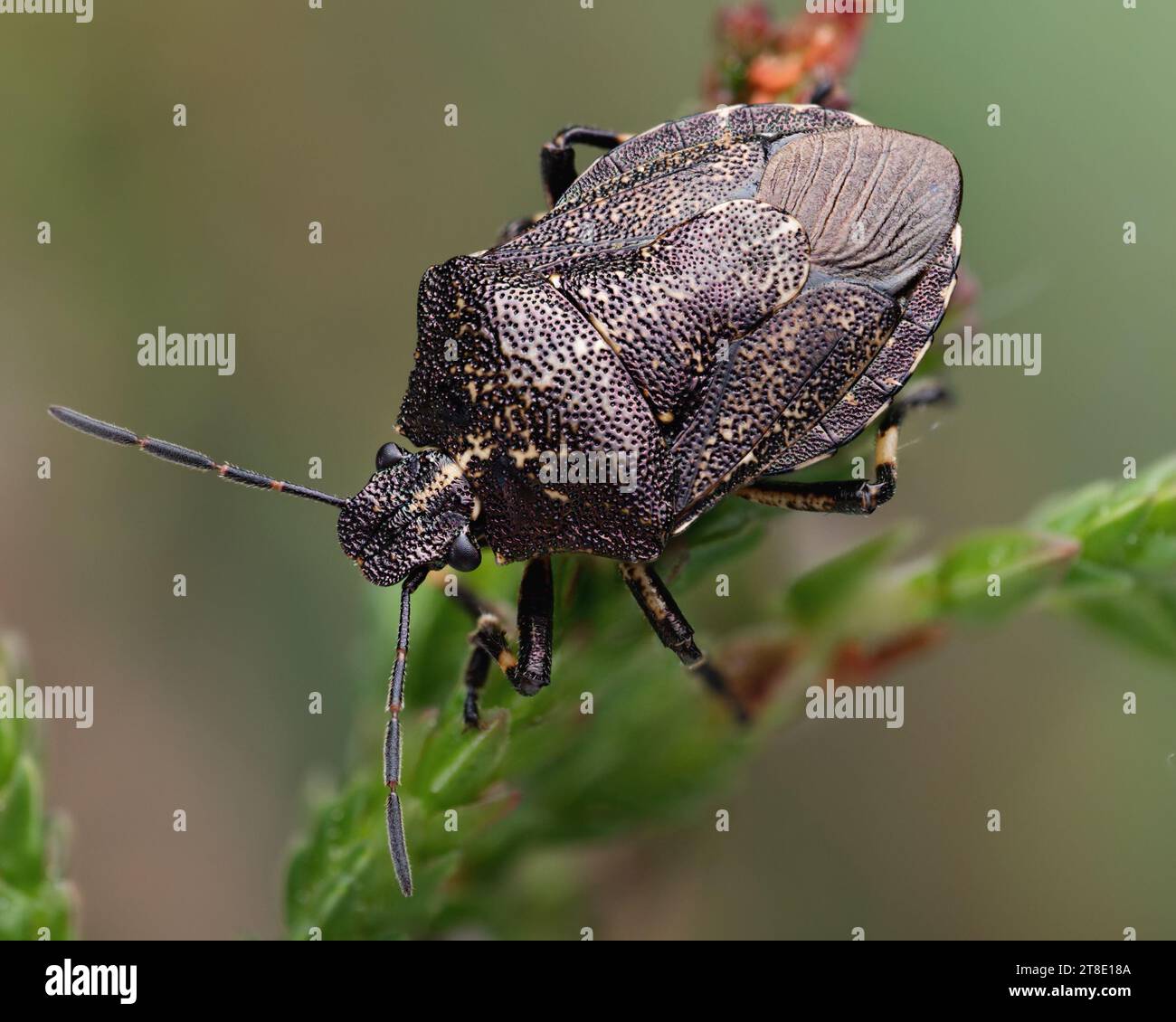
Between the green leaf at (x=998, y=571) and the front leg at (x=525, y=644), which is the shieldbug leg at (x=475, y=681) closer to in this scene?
the front leg at (x=525, y=644)

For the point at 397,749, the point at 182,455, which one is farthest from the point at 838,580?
the point at 182,455

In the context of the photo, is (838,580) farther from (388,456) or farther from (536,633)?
(388,456)

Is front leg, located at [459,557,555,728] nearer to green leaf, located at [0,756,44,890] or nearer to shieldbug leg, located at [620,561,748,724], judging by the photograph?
shieldbug leg, located at [620,561,748,724]

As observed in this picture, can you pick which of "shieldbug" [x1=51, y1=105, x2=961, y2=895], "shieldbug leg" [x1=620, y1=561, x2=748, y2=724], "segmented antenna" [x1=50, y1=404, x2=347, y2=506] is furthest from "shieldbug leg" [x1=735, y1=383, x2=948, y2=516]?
"segmented antenna" [x1=50, y1=404, x2=347, y2=506]

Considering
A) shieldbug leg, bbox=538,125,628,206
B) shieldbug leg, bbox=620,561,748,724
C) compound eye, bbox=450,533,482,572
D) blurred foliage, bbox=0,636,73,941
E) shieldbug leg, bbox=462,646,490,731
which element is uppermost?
shieldbug leg, bbox=538,125,628,206

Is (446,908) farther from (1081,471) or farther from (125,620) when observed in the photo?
(1081,471)
